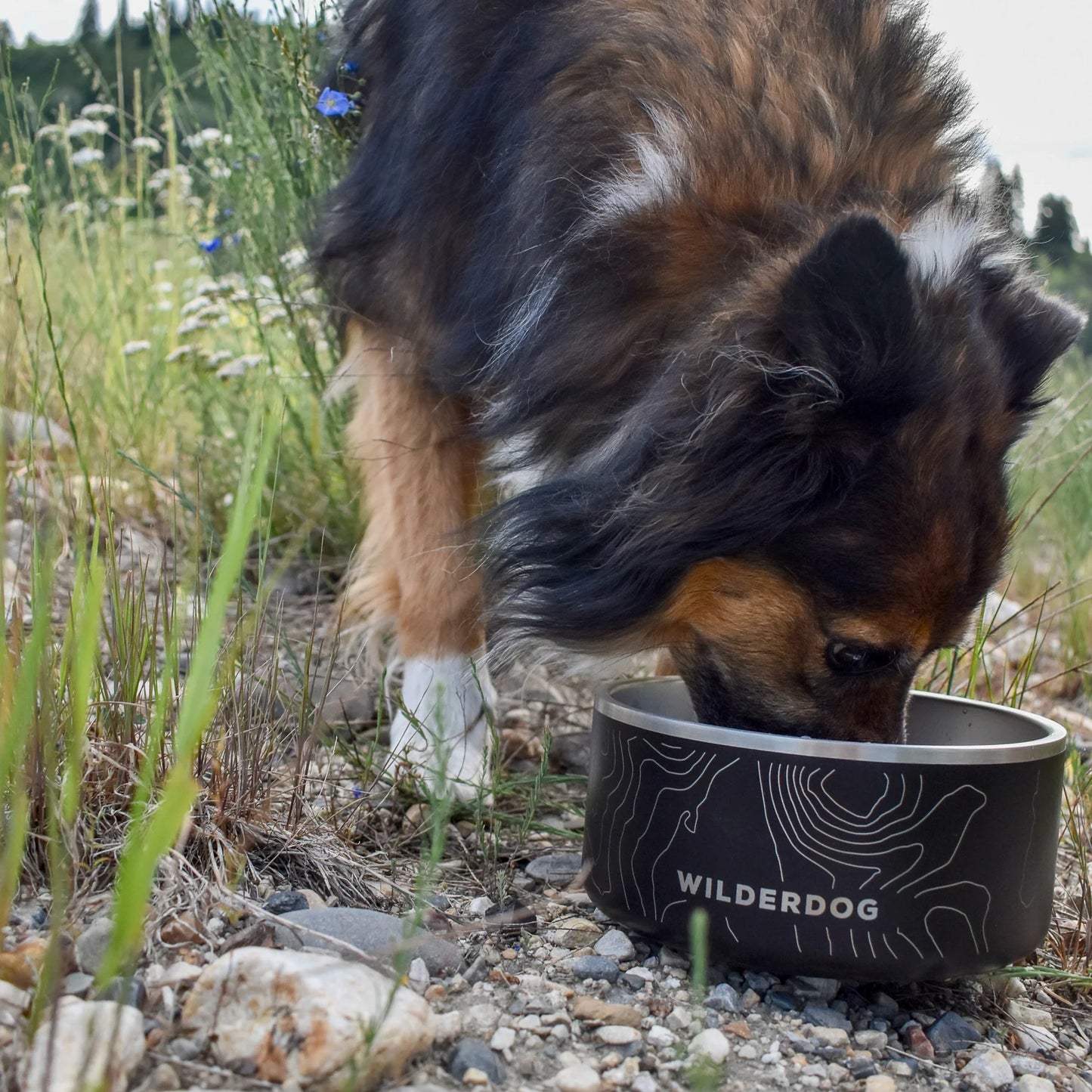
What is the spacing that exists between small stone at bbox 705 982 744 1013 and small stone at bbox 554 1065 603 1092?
339mm

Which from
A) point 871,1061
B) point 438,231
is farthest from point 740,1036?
point 438,231

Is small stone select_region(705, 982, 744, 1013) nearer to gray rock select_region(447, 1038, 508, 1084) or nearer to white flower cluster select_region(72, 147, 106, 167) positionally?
gray rock select_region(447, 1038, 508, 1084)

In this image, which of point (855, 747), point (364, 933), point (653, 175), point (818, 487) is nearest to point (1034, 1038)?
point (855, 747)

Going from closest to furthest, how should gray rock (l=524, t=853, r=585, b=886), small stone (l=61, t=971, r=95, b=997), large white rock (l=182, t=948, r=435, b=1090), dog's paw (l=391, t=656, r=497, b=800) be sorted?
1. large white rock (l=182, t=948, r=435, b=1090)
2. small stone (l=61, t=971, r=95, b=997)
3. gray rock (l=524, t=853, r=585, b=886)
4. dog's paw (l=391, t=656, r=497, b=800)

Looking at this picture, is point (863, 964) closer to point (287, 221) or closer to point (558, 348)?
point (558, 348)

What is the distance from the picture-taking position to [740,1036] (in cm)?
194

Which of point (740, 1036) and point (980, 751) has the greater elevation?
point (980, 751)

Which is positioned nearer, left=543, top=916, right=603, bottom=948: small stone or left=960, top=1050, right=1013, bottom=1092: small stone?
left=960, top=1050, right=1013, bottom=1092: small stone

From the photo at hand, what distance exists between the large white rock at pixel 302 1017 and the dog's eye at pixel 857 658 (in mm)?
1042

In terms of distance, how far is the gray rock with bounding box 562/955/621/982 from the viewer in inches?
81.7

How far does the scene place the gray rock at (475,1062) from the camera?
1684mm

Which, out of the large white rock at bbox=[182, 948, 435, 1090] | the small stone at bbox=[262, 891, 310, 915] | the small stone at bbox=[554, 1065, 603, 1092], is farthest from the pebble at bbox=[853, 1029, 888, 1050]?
the small stone at bbox=[262, 891, 310, 915]

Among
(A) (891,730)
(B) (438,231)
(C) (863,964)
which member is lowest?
(C) (863,964)

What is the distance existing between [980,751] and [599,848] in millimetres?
664
